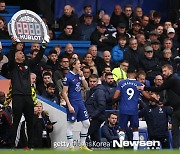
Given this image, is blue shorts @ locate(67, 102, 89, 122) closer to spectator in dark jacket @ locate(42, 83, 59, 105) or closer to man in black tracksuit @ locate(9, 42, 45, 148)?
man in black tracksuit @ locate(9, 42, 45, 148)

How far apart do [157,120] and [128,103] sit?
0.87 meters

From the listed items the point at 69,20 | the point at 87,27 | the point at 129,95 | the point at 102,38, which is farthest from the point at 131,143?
the point at 87,27

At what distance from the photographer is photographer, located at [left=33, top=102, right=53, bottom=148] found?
18516mm

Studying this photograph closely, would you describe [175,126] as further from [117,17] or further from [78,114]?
[117,17]

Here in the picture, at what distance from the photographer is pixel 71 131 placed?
59.8ft

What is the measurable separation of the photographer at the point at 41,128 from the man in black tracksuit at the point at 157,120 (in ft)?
7.08

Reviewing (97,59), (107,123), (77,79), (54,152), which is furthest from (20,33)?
(54,152)

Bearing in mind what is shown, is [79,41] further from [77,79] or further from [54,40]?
[77,79]

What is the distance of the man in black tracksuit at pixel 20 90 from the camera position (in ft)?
56.6

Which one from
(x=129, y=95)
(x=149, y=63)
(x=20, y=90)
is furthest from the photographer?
(x=149, y=63)

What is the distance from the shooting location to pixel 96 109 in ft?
64.7

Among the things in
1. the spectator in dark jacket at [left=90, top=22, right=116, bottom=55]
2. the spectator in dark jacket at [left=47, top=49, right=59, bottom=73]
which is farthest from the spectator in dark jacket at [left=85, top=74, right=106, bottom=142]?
the spectator in dark jacket at [left=90, top=22, right=116, bottom=55]

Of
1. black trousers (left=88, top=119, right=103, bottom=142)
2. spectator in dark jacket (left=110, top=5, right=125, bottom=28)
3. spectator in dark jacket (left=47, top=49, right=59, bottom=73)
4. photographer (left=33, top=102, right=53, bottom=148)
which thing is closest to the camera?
photographer (left=33, top=102, right=53, bottom=148)

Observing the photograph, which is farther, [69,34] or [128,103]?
[69,34]
